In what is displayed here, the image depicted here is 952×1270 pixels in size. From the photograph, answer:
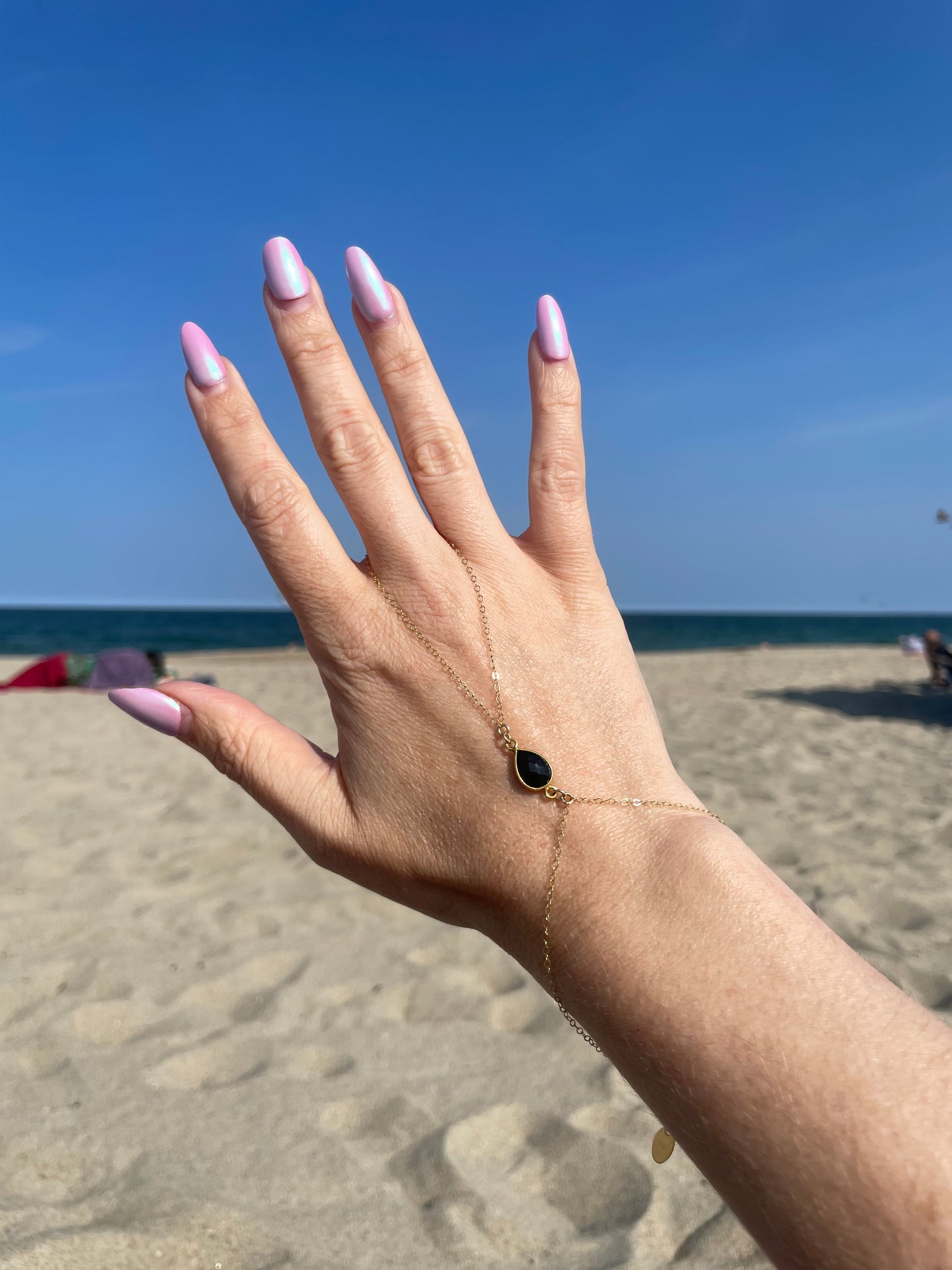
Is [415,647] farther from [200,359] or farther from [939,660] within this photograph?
[939,660]

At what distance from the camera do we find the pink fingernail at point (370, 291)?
1389 millimetres

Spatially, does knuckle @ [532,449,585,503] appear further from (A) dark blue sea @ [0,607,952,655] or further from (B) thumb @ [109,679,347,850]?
(A) dark blue sea @ [0,607,952,655]

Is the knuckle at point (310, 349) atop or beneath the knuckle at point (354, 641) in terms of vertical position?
atop

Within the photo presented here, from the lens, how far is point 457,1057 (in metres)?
2.13

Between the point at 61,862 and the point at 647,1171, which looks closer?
the point at 647,1171

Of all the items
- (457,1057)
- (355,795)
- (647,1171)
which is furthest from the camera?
(457,1057)

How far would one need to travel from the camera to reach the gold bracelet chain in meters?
0.99

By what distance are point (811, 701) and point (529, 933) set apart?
8.33 meters

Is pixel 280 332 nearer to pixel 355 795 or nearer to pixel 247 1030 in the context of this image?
pixel 355 795

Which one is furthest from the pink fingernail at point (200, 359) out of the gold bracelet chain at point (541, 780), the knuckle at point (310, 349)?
the gold bracelet chain at point (541, 780)

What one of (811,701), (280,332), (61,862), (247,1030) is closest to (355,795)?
(280,332)

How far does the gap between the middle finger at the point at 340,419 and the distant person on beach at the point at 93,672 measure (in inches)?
340

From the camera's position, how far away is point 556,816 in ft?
3.55

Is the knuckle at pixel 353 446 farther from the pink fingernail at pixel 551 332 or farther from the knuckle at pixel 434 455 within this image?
the pink fingernail at pixel 551 332
